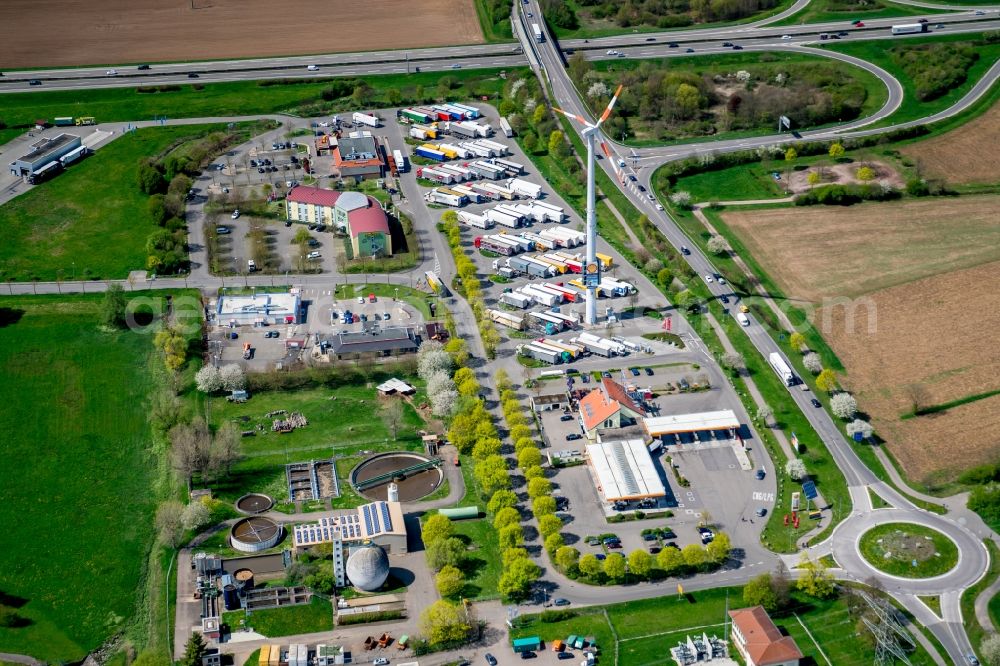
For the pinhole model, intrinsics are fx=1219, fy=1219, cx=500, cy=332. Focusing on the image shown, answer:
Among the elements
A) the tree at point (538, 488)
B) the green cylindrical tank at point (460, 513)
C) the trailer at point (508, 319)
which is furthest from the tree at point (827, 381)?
the green cylindrical tank at point (460, 513)

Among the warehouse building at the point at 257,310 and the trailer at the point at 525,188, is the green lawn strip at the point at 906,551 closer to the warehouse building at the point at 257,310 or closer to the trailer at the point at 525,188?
the warehouse building at the point at 257,310

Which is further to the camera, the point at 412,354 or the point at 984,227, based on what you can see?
the point at 984,227

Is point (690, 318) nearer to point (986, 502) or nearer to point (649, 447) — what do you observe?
point (649, 447)

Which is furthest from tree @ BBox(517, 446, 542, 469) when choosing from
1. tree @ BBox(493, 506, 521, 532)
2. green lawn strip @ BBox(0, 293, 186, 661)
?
green lawn strip @ BBox(0, 293, 186, 661)

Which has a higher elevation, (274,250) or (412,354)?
(274,250)

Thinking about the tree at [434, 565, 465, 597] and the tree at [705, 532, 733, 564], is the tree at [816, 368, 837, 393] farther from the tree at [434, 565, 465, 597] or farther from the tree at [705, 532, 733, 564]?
the tree at [434, 565, 465, 597]

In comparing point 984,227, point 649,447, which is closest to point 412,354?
point 649,447

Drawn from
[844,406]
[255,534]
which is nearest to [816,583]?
[844,406]
